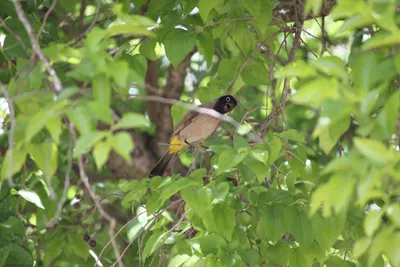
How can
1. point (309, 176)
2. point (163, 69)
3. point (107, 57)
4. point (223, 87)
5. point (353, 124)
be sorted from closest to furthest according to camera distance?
point (107, 57)
point (309, 176)
point (223, 87)
point (353, 124)
point (163, 69)

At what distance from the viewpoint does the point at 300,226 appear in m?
3.46

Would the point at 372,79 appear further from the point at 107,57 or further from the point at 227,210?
the point at 227,210

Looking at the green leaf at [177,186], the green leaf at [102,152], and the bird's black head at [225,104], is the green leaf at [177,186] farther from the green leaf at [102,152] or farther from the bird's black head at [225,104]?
the bird's black head at [225,104]

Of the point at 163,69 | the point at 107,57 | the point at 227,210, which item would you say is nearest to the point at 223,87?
the point at 227,210

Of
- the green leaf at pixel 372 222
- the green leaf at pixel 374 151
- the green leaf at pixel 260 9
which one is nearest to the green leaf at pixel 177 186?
the green leaf at pixel 260 9

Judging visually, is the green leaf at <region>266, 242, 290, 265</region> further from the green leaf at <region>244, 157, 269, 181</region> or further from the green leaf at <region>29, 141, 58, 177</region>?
the green leaf at <region>29, 141, 58, 177</region>

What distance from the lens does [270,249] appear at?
3.65 metres

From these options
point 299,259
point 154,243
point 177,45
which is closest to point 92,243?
point 154,243

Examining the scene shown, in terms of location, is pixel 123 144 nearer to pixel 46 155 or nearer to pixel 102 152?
pixel 102 152

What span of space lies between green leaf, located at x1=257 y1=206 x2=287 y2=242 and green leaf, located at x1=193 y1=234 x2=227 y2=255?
0.23m

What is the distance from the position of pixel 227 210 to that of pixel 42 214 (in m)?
1.61

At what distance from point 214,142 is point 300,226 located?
2.32 metres

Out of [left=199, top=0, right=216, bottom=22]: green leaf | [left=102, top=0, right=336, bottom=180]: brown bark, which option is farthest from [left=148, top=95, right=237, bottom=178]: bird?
[left=199, top=0, right=216, bottom=22]: green leaf

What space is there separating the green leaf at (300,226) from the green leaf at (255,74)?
1.10 meters
